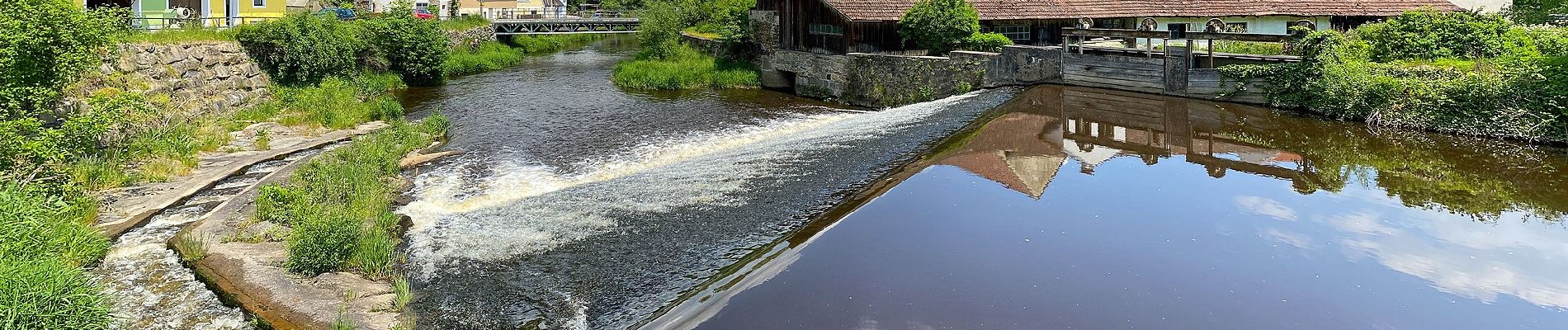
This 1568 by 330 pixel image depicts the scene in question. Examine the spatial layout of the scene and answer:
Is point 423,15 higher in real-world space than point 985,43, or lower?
higher

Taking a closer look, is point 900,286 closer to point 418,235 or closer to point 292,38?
point 418,235

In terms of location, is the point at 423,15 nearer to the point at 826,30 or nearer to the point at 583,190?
the point at 826,30

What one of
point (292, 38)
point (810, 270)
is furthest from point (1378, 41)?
point (292, 38)

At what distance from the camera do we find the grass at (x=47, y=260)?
29.3ft

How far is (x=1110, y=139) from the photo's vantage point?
20031 mm

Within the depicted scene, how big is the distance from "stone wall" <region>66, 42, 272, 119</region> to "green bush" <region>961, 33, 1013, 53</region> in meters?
19.0

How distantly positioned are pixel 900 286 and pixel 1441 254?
6.53 m

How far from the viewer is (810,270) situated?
10.8m

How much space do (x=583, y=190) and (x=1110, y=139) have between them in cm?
1063

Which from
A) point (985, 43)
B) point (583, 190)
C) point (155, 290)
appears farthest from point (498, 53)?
point (155, 290)

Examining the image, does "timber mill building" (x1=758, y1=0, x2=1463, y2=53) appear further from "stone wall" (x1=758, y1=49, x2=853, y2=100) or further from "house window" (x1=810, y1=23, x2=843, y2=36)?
"stone wall" (x1=758, y1=49, x2=853, y2=100)

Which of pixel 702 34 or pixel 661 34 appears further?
pixel 702 34

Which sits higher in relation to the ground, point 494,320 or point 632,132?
point 632,132

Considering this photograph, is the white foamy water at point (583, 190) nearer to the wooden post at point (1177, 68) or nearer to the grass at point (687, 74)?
the wooden post at point (1177, 68)
